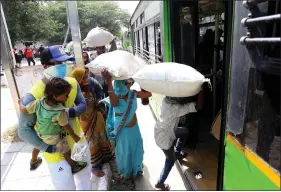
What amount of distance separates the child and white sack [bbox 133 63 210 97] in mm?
612

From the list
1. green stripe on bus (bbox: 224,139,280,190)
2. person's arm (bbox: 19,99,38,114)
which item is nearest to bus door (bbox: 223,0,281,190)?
green stripe on bus (bbox: 224,139,280,190)

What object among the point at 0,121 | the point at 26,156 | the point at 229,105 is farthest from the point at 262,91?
the point at 0,121

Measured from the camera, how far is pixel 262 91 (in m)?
1.17

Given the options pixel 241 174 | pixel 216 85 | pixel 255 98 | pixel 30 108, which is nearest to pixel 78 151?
pixel 30 108

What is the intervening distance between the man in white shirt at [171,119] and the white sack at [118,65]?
431 mm

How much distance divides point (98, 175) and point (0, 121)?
391cm

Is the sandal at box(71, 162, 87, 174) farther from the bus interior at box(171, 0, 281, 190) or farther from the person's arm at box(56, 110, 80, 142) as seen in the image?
the bus interior at box(171, 0, 281, 190)

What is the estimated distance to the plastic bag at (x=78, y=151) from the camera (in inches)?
76.5

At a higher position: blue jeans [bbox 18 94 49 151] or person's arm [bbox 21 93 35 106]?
person's arm [bbox 21 93 35 106]

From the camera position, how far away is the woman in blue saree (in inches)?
91.0

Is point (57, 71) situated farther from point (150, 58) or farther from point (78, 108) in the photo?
point (150, 58)

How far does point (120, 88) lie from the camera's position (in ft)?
7.55

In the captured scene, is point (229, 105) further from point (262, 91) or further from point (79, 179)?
point (79, 179)

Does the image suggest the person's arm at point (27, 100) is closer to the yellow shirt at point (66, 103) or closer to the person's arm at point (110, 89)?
the yellow shirt at point (66, 103)
